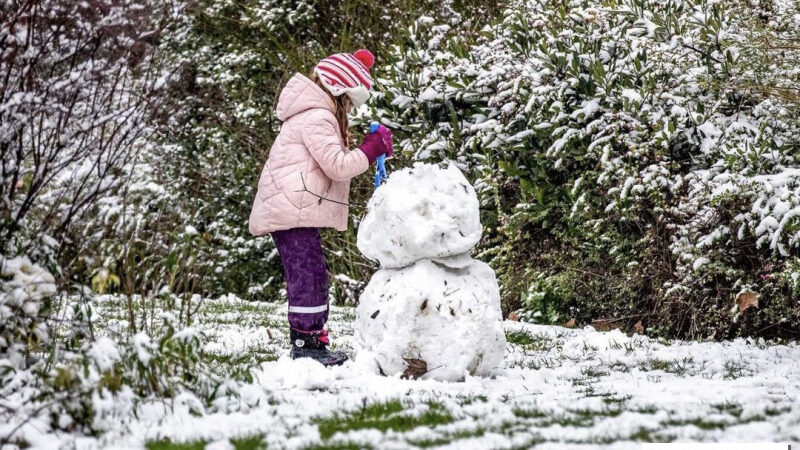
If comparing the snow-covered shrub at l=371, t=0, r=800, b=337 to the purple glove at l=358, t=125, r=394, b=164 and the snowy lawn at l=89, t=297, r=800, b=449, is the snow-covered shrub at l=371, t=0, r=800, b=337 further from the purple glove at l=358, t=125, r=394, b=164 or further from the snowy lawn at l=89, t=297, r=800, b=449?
the purple glove at l=358, t=125, r=394, b=164

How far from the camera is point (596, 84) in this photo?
7164mm

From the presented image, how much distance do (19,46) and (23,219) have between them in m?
0.79

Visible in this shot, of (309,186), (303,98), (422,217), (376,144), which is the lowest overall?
(422,217)

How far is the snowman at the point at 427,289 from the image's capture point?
4.82m

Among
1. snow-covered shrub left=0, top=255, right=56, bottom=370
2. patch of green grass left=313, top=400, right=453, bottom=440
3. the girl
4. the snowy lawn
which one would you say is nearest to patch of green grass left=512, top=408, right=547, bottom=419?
the snowy lawn

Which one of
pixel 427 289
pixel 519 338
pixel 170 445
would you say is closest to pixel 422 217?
pixel 427 289

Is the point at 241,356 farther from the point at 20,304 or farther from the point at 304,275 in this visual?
the point at 20,304

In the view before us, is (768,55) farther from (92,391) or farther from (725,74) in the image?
(92,391)

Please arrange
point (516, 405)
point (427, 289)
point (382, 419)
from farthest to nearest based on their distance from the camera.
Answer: point (427, 289), point (516, 405), point (382, 419)

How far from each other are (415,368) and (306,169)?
4.54ft

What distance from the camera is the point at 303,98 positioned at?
219 inches

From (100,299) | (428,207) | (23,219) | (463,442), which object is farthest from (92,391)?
(100,299)

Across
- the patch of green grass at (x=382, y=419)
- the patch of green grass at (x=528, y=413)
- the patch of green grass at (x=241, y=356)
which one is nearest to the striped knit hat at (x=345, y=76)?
the patch of green grass at (x=241, y=356)

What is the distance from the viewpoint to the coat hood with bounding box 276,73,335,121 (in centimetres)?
555
